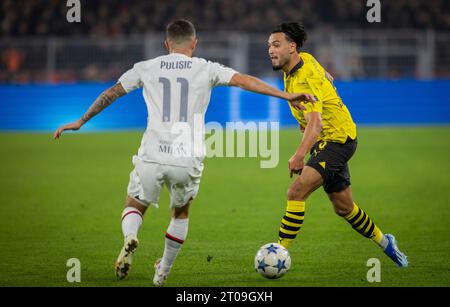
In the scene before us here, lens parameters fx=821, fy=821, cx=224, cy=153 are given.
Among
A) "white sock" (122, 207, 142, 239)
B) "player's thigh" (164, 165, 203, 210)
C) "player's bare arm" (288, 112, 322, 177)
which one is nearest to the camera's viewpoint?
"player's thigh" (164, 165, 203, 210)

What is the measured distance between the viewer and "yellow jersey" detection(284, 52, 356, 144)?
7.34 metres

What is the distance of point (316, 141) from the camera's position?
7762 millimetres

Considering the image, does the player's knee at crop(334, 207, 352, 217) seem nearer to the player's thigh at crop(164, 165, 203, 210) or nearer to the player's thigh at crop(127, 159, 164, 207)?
the player's thigh at crop(164, 165, 203, 210)

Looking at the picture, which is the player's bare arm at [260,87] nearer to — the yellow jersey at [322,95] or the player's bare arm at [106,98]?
the yellow jersey at [322,95]

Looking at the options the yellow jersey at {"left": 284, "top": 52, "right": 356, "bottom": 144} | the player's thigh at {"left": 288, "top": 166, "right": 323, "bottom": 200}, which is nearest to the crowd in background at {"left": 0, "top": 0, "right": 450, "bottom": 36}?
the yellow jersey at {"left": 284, "top": 52, "right": 356, "bottom": 144}

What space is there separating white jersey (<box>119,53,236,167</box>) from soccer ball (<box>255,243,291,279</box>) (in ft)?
3.61

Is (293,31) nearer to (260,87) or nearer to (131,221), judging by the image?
(260,87)

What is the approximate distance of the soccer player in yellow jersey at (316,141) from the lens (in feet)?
24.0

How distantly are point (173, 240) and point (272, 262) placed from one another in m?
0.87

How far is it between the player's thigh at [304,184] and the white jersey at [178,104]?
1208 millimetres

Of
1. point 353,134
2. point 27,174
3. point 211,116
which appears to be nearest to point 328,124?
point 353,134

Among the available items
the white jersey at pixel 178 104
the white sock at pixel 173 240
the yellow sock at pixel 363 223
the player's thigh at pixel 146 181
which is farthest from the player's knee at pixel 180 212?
the yellow sock at pixel 363 223

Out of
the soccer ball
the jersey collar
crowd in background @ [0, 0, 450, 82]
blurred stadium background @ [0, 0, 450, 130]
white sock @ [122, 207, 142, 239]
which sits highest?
crowd in background @ [0, 0, 450, 82]
